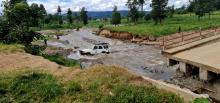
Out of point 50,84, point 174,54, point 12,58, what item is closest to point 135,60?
point 174,54

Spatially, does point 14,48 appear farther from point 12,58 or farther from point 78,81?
point 78,81

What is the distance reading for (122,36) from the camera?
7100 centimetres

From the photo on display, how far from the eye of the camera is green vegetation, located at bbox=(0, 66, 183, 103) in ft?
41.5

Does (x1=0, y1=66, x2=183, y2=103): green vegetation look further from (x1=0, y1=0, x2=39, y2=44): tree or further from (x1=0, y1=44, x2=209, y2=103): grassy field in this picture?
(x1=0, y1=0, x2=39, y2=44): tree

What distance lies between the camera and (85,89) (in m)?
14.0

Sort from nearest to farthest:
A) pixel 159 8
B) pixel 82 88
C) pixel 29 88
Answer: pixel 82 88
pixel 29 88
pixel 159 8

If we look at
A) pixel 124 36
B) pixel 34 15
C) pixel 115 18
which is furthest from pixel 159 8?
pixel 34 15

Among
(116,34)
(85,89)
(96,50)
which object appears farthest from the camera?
(116,34)

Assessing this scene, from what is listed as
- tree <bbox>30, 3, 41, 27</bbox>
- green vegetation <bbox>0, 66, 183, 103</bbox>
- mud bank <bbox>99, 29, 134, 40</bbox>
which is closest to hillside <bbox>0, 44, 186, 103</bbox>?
green vegetation <bbox>0, 66, 183, 103</bbox>

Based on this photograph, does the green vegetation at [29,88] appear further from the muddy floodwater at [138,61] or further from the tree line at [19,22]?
the tree line at [19,22]

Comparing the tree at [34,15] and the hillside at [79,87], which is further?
the tree at [34,15]

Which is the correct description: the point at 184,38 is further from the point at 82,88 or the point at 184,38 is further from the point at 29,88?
the point at 82,88

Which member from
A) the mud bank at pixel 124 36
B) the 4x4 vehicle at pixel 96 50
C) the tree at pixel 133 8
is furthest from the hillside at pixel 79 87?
the tree at pixel 133 8

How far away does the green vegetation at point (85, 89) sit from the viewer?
499 inches
